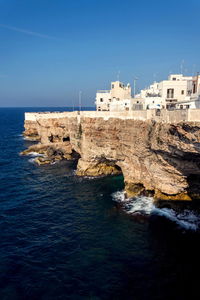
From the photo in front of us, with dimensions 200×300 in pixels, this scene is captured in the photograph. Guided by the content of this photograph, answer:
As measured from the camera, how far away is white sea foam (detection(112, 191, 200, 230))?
3007 cm

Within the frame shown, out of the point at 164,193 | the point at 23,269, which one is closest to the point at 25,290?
the point at 23,269

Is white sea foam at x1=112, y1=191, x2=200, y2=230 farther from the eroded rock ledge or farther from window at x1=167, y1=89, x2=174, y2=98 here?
window at x1=167, y1=89, x2=174, y2=98

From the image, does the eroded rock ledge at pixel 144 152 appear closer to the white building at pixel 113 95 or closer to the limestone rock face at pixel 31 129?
the white building at pixel 113 95

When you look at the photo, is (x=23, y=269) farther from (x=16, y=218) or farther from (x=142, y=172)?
(x=142, y=172)

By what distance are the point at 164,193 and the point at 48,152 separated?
1521 inches

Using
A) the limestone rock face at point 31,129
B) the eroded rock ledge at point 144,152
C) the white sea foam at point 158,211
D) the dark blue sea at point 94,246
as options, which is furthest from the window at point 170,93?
the limestone rock face at point 31,129

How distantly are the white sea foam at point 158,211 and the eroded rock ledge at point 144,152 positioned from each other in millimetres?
1799

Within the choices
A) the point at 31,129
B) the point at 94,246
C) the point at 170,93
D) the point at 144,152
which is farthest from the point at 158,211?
the point at 31,129

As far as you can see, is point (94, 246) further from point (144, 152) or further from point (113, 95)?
point (113, 95)

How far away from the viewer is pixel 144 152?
118ft

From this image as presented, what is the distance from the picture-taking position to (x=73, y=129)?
56.6 metres

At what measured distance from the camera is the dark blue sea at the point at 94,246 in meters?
20.7

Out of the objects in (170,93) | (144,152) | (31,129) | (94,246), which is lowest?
(94,246)

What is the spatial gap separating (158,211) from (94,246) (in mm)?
11631
